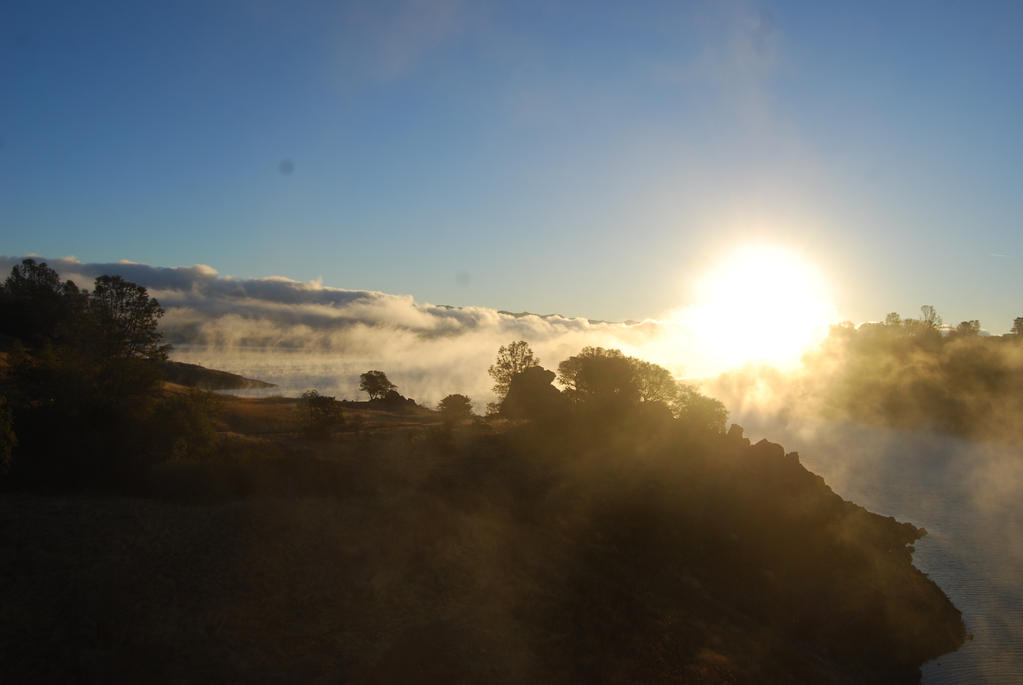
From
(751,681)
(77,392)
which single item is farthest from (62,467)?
(751,681)

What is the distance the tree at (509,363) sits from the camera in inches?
3044

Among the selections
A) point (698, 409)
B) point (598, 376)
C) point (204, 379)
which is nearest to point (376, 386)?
point (598, 376)

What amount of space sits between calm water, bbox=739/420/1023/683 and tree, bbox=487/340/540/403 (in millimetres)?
46582

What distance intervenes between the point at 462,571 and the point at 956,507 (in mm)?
78372

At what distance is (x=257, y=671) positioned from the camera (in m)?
19.9

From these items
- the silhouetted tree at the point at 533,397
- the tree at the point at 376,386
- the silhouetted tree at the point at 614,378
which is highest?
the silhouetted tree at the point at 614,378

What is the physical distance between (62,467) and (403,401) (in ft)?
216

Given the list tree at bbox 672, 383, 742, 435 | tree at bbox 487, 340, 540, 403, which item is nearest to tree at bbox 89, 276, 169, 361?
tree at bbox 487, 340, 540, 403

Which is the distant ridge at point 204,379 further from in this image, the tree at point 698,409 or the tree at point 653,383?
the tree at point 698,409

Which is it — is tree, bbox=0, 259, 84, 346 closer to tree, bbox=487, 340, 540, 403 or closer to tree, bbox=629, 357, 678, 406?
tree, bbox=487, 340, 540, 403

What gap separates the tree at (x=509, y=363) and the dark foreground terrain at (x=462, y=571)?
92.8 feet

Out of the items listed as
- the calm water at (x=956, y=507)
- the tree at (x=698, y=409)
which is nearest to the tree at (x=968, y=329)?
the calm water at (x=956, y=507)

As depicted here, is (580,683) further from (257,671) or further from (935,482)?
(935,482)

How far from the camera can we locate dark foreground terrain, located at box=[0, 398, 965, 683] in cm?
2092
